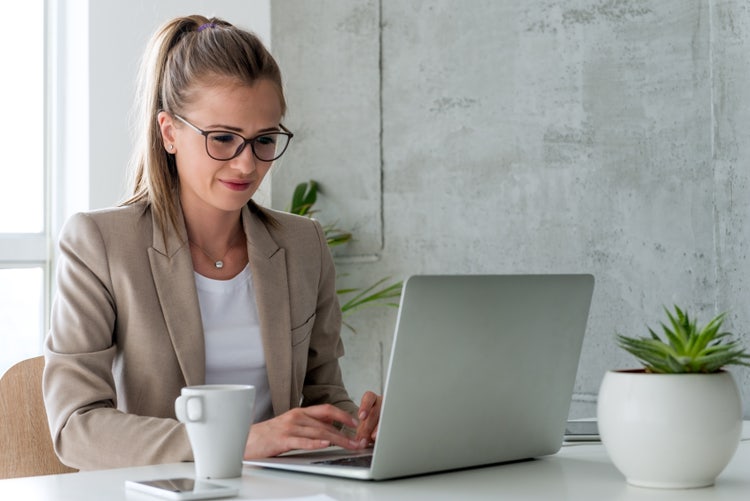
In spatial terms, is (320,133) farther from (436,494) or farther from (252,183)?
(436,494)

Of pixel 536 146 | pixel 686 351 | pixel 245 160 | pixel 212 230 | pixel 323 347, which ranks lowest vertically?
pixel 323 347

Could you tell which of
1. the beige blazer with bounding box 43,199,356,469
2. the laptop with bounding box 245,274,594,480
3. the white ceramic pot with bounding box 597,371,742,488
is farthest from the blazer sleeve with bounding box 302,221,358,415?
the white ceramic pot with bounding box 597,371,742,488

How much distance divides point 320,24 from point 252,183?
2.22 meters

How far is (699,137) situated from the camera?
2.79 meters

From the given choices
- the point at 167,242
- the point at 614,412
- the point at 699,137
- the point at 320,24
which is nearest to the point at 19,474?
the point at 167,242

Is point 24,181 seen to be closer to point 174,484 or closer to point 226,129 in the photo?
point 226,129

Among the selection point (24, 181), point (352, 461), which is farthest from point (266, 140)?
point (24, 181)

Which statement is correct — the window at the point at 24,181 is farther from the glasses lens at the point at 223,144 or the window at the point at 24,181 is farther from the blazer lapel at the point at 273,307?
the glasses lens at the point at 223,144

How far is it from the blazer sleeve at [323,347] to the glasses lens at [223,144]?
0.37 meters

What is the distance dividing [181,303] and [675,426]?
39.1 inches

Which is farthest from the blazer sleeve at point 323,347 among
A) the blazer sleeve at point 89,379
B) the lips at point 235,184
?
the blazer sleeve at point 89,379

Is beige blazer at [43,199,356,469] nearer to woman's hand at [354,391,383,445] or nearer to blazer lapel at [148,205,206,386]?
blazer lapel at [148,205,206,386]

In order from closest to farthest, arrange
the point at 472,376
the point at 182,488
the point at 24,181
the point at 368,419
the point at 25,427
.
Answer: the point at 182,488
the point at 472,376
the point at 368,419
the point at 25,427
the point at 24,181

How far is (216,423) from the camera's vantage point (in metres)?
1.28
